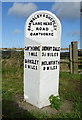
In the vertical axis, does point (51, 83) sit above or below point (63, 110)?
above

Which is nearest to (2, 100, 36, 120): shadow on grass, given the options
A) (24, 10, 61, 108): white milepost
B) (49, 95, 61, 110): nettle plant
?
(24, 10, 61, 108): white milepost

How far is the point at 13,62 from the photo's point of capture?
1038cm

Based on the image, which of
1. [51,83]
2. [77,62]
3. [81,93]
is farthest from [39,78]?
[77,62]

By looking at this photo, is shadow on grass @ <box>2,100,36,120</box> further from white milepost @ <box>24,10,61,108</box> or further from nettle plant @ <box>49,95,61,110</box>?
nettle plant @ <box>49,95,61,110</box>

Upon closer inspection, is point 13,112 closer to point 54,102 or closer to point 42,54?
point 54,102

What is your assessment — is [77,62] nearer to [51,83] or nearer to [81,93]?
[81,93]

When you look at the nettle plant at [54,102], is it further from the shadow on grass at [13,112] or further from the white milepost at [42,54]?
the shadow on grass at [13,112]

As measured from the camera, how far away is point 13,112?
419 centimetres

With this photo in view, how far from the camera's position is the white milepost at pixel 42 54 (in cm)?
436

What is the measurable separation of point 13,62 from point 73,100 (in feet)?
19.6

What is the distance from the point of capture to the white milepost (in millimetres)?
4355

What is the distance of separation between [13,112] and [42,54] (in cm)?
154

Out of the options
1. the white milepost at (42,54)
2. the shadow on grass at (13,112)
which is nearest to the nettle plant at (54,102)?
the white milepost at (42,54)

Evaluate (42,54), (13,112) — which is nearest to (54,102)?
(13,112)
